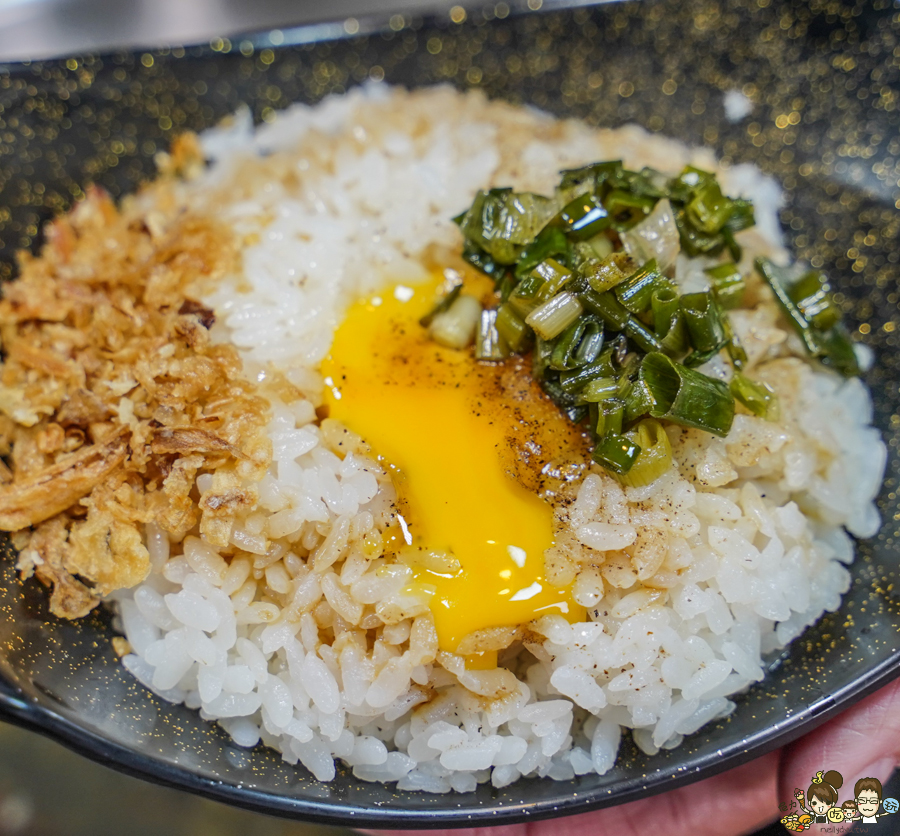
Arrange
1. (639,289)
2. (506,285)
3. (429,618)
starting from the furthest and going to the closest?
(506,285) → (639,289) → (429,618)

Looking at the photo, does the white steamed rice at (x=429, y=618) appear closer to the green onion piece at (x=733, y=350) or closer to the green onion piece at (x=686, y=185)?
the green onion piece at (x=733, y=350)

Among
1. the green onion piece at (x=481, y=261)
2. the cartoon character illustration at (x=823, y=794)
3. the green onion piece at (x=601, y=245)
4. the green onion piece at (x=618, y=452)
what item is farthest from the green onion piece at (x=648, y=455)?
the cartoon character illustration at (x=823, y=794)

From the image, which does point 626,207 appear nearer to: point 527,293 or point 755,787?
point 527,293

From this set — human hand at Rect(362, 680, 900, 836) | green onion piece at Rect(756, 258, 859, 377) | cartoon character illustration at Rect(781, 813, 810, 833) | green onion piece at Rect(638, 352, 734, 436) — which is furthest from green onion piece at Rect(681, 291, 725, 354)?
cartoon character illustration at Rect(781, 813, 810, 833)

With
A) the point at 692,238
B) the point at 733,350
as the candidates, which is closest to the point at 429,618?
the point at 733,350

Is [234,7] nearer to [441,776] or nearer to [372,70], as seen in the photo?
[372,70]
